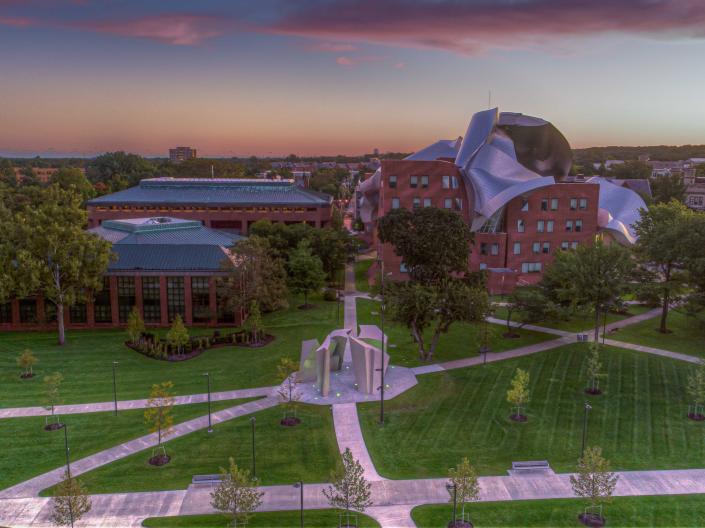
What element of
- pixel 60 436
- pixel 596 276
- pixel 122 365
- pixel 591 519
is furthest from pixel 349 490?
pixel 596 276

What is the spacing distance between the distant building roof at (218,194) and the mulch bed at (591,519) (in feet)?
243

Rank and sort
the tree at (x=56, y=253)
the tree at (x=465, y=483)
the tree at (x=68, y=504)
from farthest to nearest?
1. the tree at (x=56, y=253)
2. the tree at (x=465, y=483)
3. the tree at (x=68, y=504)

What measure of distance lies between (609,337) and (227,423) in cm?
3584

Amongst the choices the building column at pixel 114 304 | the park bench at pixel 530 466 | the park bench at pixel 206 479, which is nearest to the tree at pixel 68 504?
the park bench at pixel 206 479

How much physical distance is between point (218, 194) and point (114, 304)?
46012 millimetres

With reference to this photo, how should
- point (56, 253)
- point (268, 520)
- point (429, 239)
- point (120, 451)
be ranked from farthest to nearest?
point (56, 253), point (429, 239), point (120, 451), point (268, 520)

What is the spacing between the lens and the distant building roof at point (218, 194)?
9412 centimetres

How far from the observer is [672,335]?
5091 cm

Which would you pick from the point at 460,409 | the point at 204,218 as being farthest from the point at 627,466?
the point at 204,218

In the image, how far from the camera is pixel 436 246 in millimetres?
42875

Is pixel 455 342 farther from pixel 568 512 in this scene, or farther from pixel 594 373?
pixel 568 512

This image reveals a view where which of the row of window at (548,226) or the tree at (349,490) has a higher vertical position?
the row of window at (548,226)

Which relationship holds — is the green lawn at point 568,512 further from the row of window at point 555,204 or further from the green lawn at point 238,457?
the row of window at point 555,204

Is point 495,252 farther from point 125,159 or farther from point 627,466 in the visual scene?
point 125,159
